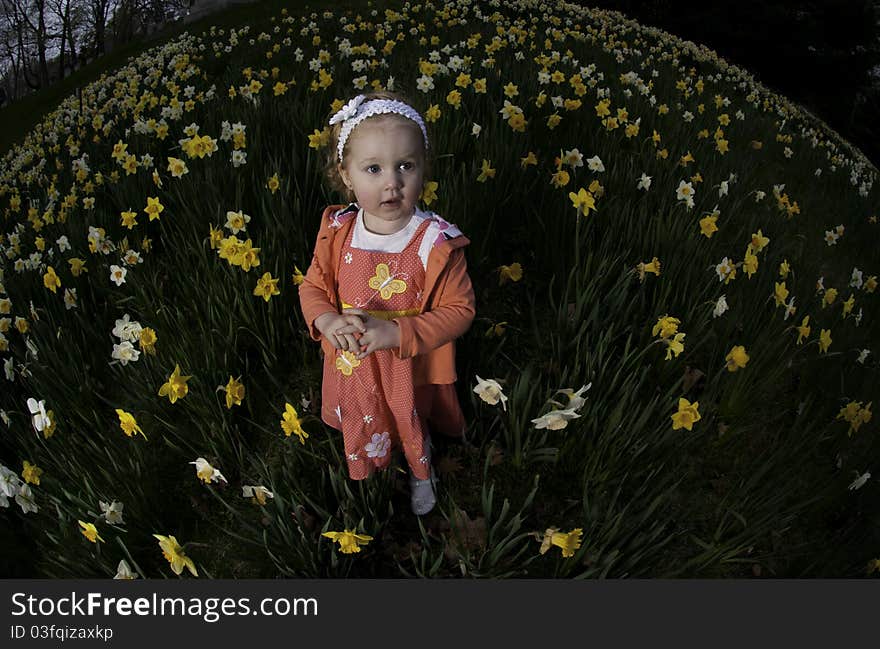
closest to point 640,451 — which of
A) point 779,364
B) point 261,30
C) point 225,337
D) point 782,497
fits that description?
point 782,497

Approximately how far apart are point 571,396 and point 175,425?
4.93 feet

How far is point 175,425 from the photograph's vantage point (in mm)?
2189

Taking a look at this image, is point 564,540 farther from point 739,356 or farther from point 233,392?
point 233,392

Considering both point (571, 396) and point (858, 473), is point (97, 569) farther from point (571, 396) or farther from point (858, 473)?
point (858, 473)

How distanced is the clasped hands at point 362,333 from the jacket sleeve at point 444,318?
3 centimetres

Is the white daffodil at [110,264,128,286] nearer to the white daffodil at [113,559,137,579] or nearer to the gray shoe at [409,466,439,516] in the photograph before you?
the white daffodil at [113,559,137,579]

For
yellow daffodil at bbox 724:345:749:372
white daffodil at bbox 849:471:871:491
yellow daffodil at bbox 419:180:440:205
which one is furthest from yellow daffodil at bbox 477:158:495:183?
white daffodil at bbox 849:471:871:491

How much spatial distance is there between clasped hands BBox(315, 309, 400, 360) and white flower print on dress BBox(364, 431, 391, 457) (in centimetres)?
39

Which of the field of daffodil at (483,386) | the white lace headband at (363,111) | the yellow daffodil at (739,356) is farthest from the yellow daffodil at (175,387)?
the yellow daffodil at (739,356)

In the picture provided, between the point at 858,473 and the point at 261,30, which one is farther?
the point at 261,30

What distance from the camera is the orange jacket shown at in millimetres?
1635

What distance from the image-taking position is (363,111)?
1.64m

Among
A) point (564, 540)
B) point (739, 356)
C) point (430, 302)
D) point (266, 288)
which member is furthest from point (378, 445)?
point (739, 356)

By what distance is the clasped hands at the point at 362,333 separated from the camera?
156cm
